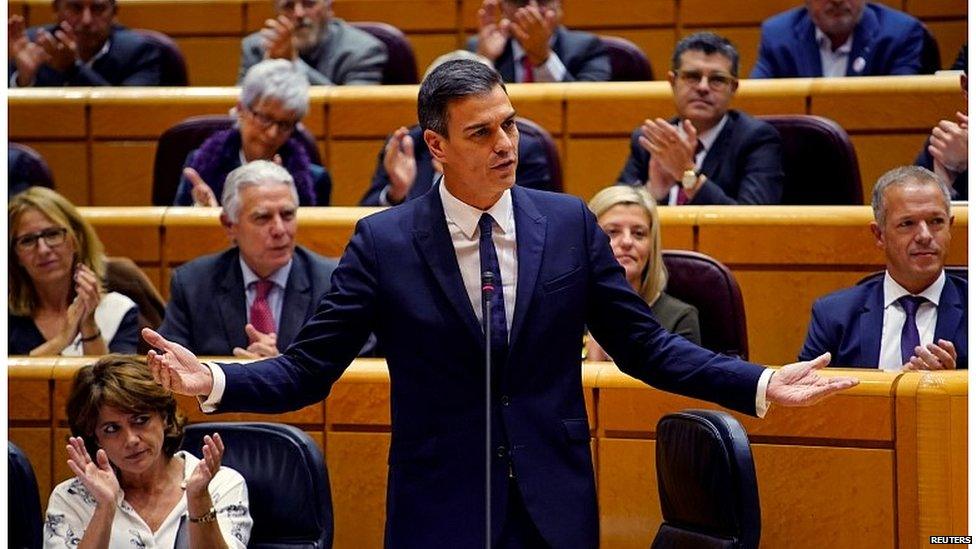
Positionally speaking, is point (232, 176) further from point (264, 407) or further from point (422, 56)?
point (422, 56)

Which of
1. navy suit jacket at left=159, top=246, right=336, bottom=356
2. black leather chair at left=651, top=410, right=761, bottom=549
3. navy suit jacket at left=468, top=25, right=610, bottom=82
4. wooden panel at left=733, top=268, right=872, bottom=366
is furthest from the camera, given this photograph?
navy suit jacket at left=468, top=25, right=610, bottom=82

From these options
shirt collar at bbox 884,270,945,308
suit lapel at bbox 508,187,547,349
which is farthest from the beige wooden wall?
suit lapel at bbox 508,187,547,349

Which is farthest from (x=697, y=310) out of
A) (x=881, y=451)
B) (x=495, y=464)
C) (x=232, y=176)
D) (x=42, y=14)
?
(x=42, y=14)

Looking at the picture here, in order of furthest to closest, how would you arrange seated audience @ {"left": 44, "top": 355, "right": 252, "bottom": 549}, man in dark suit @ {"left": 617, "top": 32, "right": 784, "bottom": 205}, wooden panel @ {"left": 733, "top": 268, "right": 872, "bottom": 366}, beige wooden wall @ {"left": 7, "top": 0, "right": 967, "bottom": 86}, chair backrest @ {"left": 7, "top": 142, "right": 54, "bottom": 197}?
beige wooden wall @ {"left": 7, "top": 0, "right": 967, "bottom": 86}, chair backrest @ {"left": 7, "top": 142, "right": 54, "bottom": 197}, man in dark suit @ {"left": 617, "top": 32, "right": 784, "bottom": 205}, wooden panel @ {"left": 733, "top": 268, "right": 872, "bottom": 366}, seated audience @ {"left": 44, "top": 355, "right": 252, "bottom": 549}

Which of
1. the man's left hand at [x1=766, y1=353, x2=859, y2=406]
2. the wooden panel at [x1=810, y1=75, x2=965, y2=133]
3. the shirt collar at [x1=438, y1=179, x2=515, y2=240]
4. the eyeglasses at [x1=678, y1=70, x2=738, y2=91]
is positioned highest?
the eyeglasses at [x1=678, y1=70, x2=738, y2=91]

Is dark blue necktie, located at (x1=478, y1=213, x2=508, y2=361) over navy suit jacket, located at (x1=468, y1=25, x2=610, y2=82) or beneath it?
beneath

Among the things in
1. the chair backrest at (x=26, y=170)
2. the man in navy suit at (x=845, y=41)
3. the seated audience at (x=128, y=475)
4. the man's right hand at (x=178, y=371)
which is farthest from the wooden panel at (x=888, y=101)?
the man's right hand at (x=178, y=371)

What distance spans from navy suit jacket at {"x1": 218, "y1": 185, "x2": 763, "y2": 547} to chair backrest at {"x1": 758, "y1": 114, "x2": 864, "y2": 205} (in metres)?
1.61

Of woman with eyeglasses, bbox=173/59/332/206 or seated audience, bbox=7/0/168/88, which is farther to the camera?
seated audience, bbox=7/0/168/88

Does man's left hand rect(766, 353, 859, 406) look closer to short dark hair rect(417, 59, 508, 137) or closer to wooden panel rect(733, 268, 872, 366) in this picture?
short dark hair rect(417, 59, 508, 137)

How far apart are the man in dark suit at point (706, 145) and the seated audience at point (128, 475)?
4.25ft

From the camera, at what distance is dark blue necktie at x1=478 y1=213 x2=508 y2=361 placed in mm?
1555

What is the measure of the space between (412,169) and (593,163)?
489 millimetres

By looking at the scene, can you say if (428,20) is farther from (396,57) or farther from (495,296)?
(495,296)
